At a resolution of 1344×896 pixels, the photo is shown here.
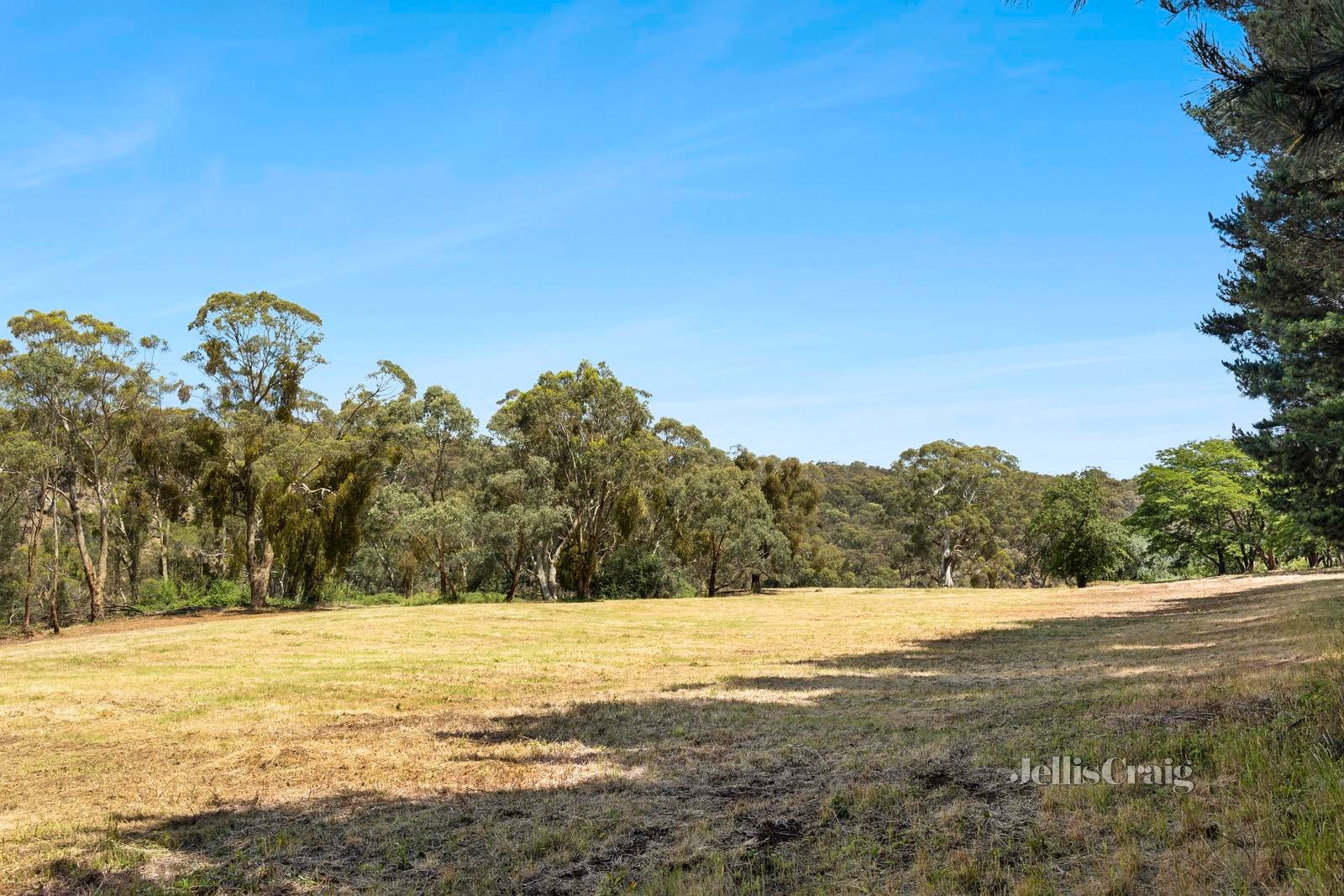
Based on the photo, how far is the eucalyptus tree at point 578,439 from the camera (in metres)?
38.2

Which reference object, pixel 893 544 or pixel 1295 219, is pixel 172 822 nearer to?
pixel 1295 219

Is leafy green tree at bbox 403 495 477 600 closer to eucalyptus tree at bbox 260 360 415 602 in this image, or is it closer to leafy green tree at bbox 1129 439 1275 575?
eucalyptus tree at bbox 260 360 415 602

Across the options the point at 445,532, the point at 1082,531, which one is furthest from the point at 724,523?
the point at 1082,531

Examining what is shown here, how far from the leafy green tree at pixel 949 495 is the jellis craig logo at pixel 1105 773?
60624mm

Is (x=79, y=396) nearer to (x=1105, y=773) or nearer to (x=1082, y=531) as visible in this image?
(x=1105, y=773)

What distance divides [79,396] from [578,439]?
66.6 feet

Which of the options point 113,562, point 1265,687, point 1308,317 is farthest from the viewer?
point 113,562

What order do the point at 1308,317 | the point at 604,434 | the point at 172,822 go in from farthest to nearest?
the point at 604,434 → the point at 1308,317 → the point at 172,822

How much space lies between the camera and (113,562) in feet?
152

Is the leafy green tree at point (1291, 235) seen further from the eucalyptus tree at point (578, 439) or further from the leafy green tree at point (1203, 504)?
the leafy green tree at point (1203, 504)

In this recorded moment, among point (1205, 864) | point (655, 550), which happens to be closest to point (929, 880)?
point (1205, 864)

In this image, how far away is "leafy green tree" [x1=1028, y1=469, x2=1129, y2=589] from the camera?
5069 cm

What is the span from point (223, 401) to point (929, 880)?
3536 cm

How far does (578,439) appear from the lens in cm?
3912
